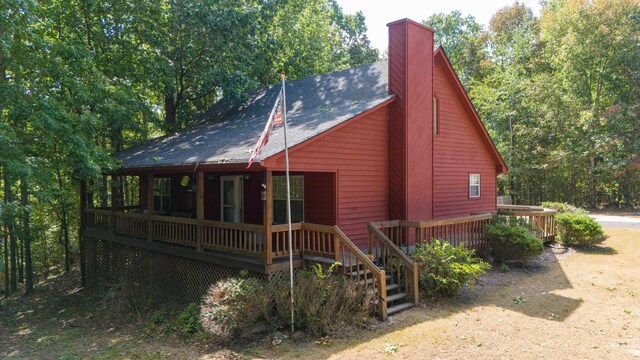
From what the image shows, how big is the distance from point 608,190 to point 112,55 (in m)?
32.6

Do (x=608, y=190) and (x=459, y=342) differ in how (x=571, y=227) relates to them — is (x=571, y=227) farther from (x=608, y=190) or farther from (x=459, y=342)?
(x=608, y=190)

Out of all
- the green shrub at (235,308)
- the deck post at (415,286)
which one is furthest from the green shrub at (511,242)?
the green shrub at (235,308)

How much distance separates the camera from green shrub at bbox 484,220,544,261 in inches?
463

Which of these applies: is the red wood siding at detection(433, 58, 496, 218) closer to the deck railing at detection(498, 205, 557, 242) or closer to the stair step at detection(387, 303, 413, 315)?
the deck railing at detection(498, 205, 557, 242)

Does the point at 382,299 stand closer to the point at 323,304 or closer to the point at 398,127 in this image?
the point at 323,304

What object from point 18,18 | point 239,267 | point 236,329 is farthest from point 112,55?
point 236,329

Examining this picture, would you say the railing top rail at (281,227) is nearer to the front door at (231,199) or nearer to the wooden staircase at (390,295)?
the wooden staircase at (390,295)

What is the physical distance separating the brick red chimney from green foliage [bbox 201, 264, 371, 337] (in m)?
4.58

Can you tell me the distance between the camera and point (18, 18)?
1062cm

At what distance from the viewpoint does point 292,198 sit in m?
12.2

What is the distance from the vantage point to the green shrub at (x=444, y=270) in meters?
9.13

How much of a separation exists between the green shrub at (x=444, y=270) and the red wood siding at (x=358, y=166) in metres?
2.32

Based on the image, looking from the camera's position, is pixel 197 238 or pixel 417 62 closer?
pixel 197 238

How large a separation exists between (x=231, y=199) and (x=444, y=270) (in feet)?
24.1
